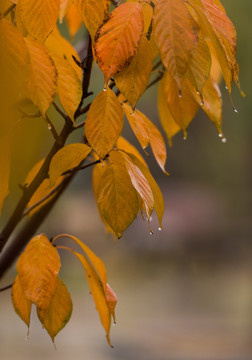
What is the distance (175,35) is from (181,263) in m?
11.3

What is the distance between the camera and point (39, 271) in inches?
21.0

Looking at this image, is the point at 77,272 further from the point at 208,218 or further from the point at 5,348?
the point at 5,348

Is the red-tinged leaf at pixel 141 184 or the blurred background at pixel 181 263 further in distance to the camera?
the blurred background at pixel 181 263

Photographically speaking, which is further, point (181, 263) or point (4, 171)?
point (181, 263)

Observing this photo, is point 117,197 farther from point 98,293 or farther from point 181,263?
point 181,263

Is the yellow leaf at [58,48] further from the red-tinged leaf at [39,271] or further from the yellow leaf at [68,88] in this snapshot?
the red-tinged leaf at [39,271]

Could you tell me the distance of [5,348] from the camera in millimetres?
6629

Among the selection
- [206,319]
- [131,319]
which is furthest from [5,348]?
[206,319]

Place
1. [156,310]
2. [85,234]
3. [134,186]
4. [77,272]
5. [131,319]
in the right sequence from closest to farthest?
[134,186] → [131,319] → [156,310] → [77,272] → [85,234]

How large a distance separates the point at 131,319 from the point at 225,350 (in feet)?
6.30

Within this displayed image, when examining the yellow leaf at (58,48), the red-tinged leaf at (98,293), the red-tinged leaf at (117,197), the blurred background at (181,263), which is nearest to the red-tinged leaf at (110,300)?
the red-tinged leaf at (98,293)

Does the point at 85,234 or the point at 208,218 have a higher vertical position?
the point at 85,234

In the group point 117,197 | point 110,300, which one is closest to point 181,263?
point 110,300

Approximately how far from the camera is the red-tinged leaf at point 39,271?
1.70ft
